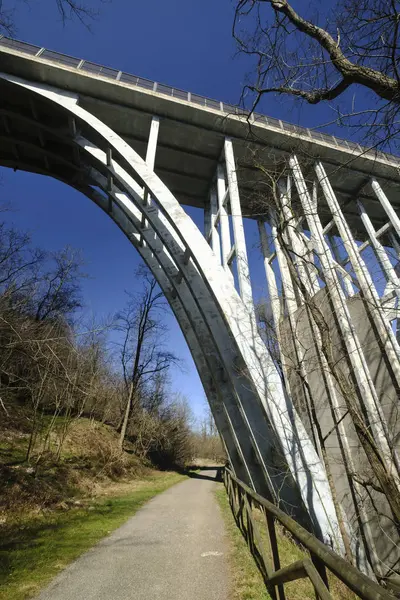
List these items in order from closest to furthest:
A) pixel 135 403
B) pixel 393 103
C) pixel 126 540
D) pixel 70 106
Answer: pixel 393 103 → pixel 126 540 → pixel 70 106 → pixel 135 403

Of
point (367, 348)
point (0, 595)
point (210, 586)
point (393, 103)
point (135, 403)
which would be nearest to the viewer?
point (393, 103)

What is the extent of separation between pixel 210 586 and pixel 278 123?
12.6 meters

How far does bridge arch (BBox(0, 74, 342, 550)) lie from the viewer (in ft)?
18.5

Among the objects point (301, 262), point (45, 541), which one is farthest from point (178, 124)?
point (45, 541)

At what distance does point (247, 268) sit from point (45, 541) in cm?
686

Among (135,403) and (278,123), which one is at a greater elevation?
(278,123)

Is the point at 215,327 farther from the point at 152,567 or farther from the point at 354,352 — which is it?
the point at 152,567

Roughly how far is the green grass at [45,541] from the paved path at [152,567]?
22 cm

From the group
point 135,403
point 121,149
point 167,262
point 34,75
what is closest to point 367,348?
point 167,262

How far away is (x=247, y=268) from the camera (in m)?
7.91

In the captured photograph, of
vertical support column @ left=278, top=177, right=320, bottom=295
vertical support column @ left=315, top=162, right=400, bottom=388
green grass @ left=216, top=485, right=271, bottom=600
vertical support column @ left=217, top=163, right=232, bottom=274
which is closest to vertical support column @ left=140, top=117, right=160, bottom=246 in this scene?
vertical support column @ left=217, top=163, right=232, bottom=274

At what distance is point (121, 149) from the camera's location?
28.8ft

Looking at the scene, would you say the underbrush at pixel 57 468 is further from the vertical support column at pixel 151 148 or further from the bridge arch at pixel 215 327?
the vertical support column at pixel 151 148

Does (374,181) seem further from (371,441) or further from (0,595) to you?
(0,595)
